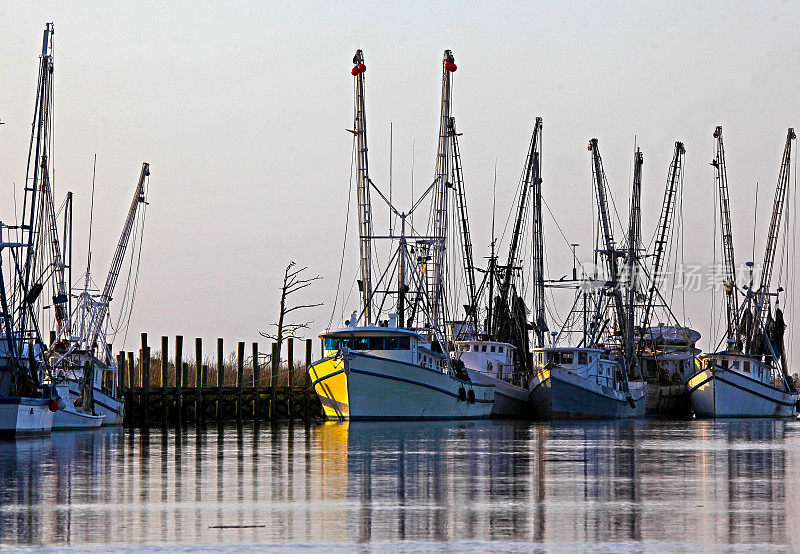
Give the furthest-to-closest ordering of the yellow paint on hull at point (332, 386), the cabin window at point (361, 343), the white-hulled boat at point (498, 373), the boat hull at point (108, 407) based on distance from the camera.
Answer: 1. the white-hulled boat at point (498, 373)
2. the cabin window at point (361, 343)
3. the yellow paint on hull at point (332, 386)
4. the boat hull at point (108, 407)

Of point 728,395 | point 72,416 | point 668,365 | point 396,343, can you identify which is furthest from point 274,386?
point 668,365

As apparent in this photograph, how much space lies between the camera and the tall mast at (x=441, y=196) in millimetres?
88125

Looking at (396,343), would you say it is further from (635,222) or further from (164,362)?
(635,222)

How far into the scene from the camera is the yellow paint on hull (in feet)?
243

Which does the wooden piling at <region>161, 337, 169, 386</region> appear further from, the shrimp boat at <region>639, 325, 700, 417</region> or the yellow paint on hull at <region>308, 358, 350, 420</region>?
the shrimp boat at <region>639, 325, 700, 417</region>

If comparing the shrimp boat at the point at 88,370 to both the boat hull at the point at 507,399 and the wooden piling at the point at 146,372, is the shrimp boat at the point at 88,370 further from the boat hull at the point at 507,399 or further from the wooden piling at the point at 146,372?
the boat hull at the point at 507,399

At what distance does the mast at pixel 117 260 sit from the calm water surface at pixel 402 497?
42.0 metres

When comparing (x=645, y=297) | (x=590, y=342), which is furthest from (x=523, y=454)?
(x=645, y=297)

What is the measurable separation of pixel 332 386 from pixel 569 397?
60.8 feet

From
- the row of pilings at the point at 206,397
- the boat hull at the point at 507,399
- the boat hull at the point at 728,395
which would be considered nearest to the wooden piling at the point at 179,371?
the row of pilings at the point at 206,397

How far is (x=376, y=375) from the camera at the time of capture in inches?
2913

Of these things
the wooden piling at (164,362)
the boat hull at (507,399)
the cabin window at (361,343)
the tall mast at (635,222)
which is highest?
the tall mast at (635,222)

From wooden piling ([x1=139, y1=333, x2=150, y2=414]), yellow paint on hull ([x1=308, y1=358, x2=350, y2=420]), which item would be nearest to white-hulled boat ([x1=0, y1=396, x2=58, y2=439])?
yellow paint on hull ([x1=308, y1=358, x2=350, y2=420])

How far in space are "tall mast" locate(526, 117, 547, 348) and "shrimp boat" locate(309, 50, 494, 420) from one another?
12.8m
